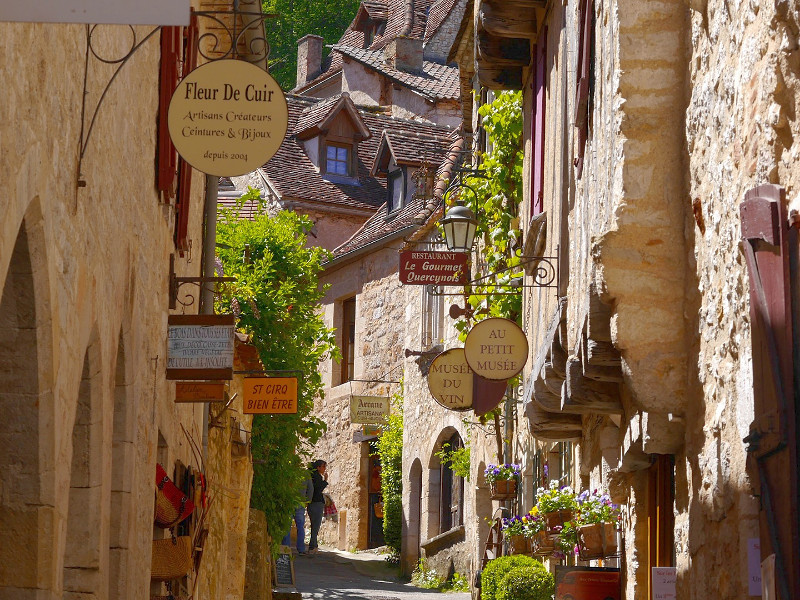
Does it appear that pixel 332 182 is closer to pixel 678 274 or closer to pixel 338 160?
pixel 338 160

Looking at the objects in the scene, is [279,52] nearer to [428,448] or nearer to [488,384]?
[428,448]

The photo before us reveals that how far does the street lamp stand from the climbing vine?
38.3 inches

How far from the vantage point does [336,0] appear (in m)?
41.5

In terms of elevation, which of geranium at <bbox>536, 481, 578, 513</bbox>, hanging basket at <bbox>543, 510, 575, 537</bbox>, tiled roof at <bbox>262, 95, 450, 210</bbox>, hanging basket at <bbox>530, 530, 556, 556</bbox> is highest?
tiled roof at <bbox>262, 95, 450, 210</bbox>

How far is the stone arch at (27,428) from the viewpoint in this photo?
4840 millimetres

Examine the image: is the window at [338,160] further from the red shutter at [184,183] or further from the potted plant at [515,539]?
the red shutter at [184,183]

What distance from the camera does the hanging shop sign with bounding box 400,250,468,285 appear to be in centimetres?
1245

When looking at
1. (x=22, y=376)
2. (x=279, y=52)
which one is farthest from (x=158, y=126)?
(x=279, y=52)

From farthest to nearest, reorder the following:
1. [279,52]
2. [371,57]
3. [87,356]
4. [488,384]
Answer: [279,52] → [371,57] → [488,384] → [87,356]

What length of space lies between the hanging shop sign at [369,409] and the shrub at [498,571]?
1207 cm

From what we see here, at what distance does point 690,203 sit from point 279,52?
35.8m

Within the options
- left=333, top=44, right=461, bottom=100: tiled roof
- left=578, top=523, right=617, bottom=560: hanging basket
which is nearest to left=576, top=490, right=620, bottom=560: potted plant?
left=578, top=523, right=617, bottom=560: hanging basket

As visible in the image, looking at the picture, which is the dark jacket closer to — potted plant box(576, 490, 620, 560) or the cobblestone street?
the cobblestone street

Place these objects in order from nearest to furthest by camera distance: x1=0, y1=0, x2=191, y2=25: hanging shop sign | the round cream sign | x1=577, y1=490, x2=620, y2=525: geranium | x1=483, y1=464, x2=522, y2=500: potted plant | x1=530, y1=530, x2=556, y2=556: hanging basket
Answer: x1=0, y1=0, x2=191, y2=25: hanging shop sign, x1=577, y1=490, x2=620, y2=525: geranium, x1=530, y1=530, x2=556, y2=556: hanging basket, the round cream sign, x1=483, y1=464, x2=522, y2=500: potted plant
